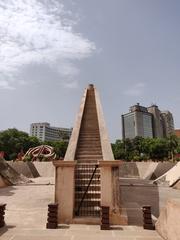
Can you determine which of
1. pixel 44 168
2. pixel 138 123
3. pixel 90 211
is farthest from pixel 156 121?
pixel 90 211

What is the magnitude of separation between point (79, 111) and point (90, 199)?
9.36 m

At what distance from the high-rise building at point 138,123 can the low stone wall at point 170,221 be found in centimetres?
11798

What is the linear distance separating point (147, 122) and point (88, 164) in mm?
118587

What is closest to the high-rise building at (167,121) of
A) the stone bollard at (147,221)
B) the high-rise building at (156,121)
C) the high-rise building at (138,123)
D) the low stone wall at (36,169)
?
the high-rise building at (156,121)

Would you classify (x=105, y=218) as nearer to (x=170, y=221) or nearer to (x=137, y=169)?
(x=170, y=221)

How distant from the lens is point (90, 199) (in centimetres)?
769

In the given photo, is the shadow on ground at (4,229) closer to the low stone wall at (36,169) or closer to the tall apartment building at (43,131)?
the low stone wall at (36,169)

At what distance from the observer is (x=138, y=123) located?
122 metres

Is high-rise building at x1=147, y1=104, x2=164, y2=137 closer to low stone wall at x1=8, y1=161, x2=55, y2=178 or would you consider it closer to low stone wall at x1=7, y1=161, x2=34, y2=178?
low stone wall at x1=8, y1=161, x2=55, y2=178

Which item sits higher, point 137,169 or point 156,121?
point 156,121

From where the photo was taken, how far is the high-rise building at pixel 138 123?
12225 centimetres

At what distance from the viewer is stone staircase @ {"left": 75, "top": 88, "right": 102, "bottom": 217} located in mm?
7357

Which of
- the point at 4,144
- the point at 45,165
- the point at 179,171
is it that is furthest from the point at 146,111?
the point at 179,171

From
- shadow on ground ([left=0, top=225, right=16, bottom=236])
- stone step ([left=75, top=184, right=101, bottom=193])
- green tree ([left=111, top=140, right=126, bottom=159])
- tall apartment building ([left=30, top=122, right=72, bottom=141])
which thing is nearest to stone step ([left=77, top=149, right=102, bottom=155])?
stone step ([left=75, top=184, right=101, bottom=193])
